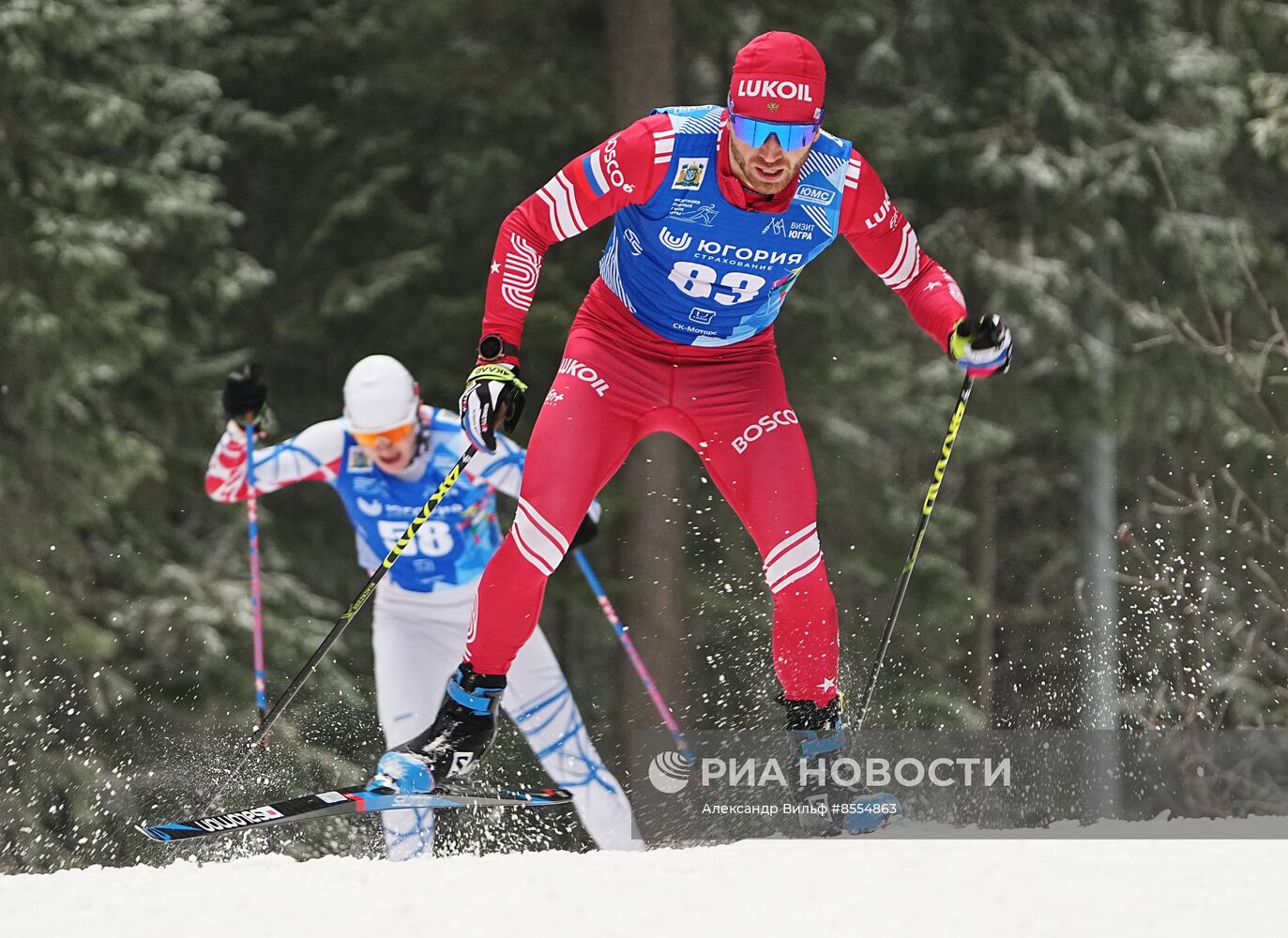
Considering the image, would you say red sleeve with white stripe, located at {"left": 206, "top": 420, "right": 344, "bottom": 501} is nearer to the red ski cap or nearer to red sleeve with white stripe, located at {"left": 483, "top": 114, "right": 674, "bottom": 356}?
red sleeve with white stripe, located at {"left": 483, "top": 114, "right": 674, "bottom": 356}

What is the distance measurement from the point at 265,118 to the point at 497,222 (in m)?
2.03

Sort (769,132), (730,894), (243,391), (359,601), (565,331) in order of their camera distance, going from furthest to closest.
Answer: (565,331) < (243,391) < (359,601) < (769,132) < (730,894)

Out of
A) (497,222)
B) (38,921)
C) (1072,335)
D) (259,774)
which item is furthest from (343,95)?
(38,921)

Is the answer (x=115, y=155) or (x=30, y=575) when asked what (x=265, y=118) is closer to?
(x=115, y=155)

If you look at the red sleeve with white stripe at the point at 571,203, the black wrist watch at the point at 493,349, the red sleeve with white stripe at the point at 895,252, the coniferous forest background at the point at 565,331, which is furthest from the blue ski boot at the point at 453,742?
the coniferous forest background at the point at 565,331

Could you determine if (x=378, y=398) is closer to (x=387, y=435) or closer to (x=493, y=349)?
(x=387, y=435)

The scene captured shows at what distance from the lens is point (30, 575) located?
1017 centimetres

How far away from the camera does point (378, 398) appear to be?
641 cm

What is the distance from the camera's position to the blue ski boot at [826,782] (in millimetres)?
4867

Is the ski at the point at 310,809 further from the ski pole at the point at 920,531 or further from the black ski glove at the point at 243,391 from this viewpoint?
the black ski glove at the point at 243,391

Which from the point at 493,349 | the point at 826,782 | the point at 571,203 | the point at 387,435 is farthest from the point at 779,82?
the point at 387,435

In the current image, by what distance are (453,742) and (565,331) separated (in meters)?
6.80

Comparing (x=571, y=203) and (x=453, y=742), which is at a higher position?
(x=571, y=203)

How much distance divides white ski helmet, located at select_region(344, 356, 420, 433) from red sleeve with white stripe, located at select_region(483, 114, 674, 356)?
1782 mm
